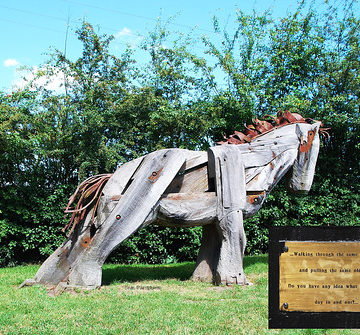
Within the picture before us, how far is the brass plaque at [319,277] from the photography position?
9.82 ft

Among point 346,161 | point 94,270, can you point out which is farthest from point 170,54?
point 94,270

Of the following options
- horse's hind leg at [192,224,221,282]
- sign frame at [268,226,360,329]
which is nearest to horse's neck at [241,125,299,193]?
horse's hind leg at [192,224,221,282]

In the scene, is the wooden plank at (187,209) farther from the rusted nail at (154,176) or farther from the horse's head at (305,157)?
the horse's head at (305,157)

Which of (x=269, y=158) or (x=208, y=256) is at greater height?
(x=269, y=158)

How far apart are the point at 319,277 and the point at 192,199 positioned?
285cm

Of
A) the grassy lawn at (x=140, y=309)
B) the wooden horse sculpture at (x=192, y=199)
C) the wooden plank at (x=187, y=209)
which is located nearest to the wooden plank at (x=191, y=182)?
the wooden horse sculpture at (x=192, y=199)

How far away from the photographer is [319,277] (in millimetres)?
2998

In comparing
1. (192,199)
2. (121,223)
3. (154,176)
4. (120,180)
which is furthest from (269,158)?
(121,223)

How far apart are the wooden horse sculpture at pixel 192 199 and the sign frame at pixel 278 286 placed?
8.31 feet

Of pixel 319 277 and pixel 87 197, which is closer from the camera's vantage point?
pixel 319 277

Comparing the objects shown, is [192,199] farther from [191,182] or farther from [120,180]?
[120,180]

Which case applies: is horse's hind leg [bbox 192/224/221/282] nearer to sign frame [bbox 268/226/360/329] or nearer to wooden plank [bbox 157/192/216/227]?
wooden plank [bbox 157/192/216/227]

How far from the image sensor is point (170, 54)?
1112 cm

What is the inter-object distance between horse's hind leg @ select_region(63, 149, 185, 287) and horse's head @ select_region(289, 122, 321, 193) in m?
2.32
